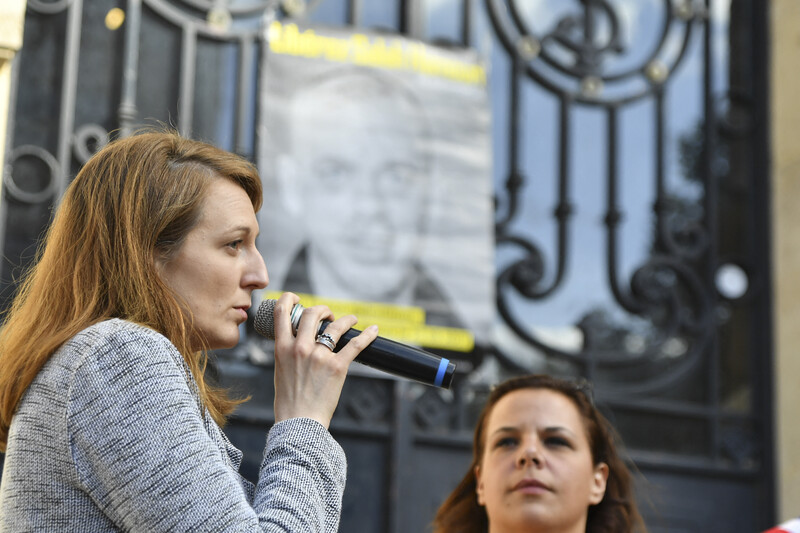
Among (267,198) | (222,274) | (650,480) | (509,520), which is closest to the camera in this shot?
(222,274)

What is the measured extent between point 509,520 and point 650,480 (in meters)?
2.41

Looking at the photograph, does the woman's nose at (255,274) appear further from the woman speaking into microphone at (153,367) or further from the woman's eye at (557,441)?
the woman's eye at (557,441)

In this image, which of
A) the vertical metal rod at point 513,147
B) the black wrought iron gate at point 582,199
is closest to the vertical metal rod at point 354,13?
the black wrought iron gate at point 582,199

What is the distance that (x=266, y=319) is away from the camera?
2.16 meters

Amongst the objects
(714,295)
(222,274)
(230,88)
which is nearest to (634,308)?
(714,295)

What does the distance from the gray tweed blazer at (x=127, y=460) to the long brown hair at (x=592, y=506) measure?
2.01 m

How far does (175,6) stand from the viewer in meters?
5.03

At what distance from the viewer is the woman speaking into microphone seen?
1.65 metres

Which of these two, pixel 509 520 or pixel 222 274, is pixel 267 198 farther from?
pixel 222 274

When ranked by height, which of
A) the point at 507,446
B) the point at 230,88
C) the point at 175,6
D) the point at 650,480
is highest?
the point at 175,6

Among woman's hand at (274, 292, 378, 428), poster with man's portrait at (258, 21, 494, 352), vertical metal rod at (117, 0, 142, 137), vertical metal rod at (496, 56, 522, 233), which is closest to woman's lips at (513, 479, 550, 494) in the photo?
woman's hand at (274, 292, 378, 428)

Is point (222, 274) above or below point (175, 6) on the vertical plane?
below

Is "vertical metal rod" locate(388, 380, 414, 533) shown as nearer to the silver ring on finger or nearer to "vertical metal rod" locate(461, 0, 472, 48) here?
"vertical metal rod" locate(461, 0, 472, 48)

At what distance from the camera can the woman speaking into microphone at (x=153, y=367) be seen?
64.8 inches
